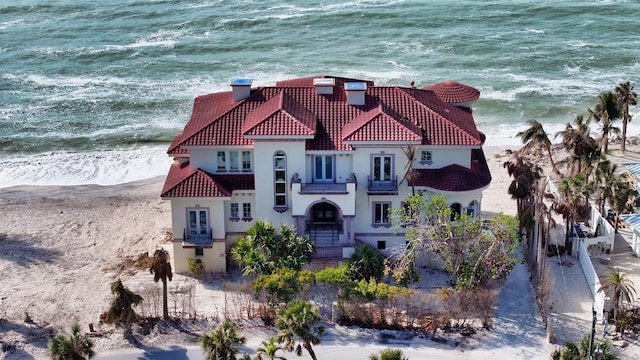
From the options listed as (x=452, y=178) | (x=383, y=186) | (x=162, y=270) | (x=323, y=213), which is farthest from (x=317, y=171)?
(x=162, y=270)

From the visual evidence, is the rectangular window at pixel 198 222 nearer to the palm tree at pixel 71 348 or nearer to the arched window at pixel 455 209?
the palm tree at pixel 71 348

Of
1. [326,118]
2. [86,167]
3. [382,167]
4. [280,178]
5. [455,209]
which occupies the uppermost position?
[326,118]

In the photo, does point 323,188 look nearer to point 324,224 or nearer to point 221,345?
point 324,224

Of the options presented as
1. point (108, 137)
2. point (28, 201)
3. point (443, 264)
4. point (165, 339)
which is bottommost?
point (165, 339)

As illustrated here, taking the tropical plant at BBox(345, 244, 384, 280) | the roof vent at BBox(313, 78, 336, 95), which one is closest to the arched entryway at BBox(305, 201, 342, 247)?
the tropical plant at BBox(345, 244, 384, 280)

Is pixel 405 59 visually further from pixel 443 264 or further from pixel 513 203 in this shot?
pixel 443 264

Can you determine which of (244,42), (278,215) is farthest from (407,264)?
(244,42)

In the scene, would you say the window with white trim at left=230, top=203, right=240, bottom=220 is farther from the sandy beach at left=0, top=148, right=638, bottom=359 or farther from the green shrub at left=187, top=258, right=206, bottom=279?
the sandy beach at left=0, top=148, right=638, bottom=359

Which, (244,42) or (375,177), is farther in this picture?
(244,42)
